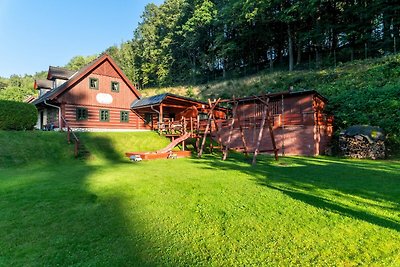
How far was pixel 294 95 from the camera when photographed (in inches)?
804

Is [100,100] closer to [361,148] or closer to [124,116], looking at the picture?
[124,116]

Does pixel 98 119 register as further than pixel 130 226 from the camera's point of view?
Yes

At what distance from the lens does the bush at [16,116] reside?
1772 cm

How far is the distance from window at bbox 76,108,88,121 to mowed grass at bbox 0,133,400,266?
660 inches

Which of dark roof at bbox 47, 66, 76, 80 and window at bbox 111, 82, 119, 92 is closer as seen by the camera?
dark roof at bbox 47, 66, 76, 80

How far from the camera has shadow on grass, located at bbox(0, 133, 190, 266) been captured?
4051mm

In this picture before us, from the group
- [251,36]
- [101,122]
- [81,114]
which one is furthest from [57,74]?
[251,36]

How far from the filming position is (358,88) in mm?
23297

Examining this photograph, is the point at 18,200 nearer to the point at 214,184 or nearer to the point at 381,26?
the point at 214,184

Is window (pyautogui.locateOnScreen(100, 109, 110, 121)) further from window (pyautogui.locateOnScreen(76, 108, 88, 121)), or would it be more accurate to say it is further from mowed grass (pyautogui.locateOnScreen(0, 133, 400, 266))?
mowed grass (pyautogui.locateOnScreen(0, 133, 400, 266))

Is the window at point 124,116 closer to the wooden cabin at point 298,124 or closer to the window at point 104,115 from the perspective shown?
the window at point 104,115

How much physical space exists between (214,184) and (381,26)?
38.7 meters

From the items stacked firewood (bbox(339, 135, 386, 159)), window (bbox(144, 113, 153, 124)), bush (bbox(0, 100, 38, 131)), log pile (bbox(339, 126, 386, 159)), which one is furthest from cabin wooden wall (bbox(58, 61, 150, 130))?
log pile (bbox(339, 126, 386, 159))

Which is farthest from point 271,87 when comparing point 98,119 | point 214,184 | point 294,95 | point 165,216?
point 165,216
